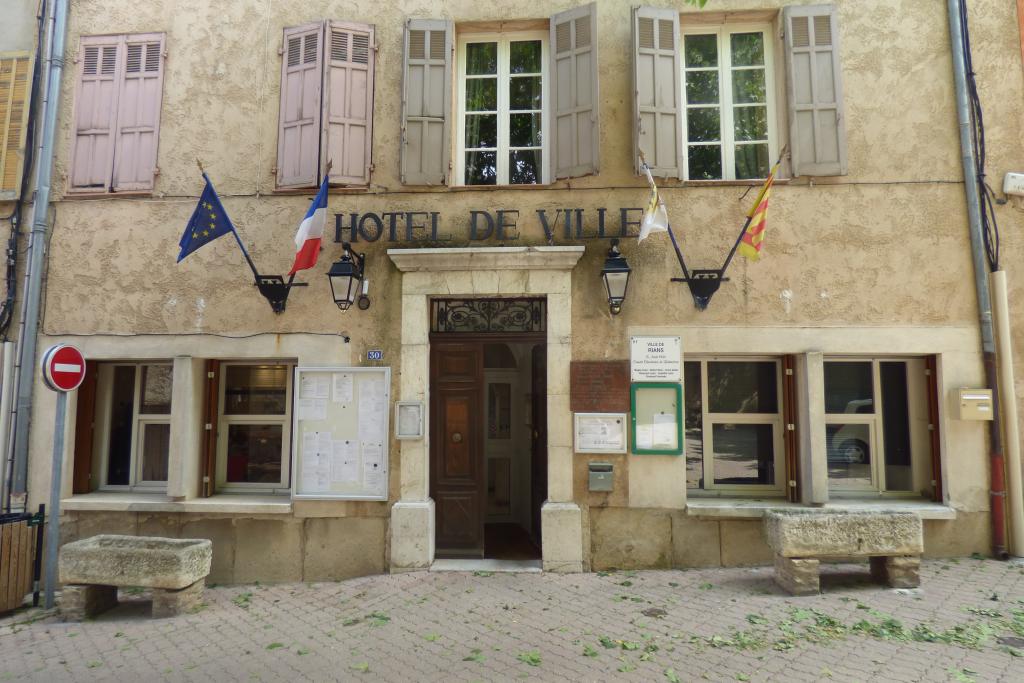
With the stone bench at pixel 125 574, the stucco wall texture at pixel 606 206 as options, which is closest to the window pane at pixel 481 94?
the stucco wall texture at pixel 606 206

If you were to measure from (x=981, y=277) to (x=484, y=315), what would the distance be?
16.5 feet

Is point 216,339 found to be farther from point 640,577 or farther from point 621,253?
point 640,577

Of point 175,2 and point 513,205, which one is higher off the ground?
point 175,2

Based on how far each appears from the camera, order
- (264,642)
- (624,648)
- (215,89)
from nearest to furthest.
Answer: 1. (624,648)
2. (264,642)
3. (215,89)

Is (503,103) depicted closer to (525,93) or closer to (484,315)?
(525,93)

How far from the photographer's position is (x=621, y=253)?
5.93m

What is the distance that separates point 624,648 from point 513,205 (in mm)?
4212

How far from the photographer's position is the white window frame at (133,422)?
638cm

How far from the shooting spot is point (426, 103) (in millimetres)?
6145

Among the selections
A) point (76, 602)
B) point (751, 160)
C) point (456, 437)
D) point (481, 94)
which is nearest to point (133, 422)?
point (76, 602)

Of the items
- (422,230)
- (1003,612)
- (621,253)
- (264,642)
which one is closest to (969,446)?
(1003,612)

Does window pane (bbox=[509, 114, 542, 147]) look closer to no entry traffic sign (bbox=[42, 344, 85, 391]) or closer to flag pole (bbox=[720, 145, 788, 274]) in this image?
flag pole (bbox=[720, 145, 788, 274])

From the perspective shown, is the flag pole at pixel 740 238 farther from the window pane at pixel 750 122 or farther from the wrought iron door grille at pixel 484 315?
the wrought iron door grille at pixel 484 315

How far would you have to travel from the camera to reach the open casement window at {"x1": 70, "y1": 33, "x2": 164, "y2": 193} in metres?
6.31
